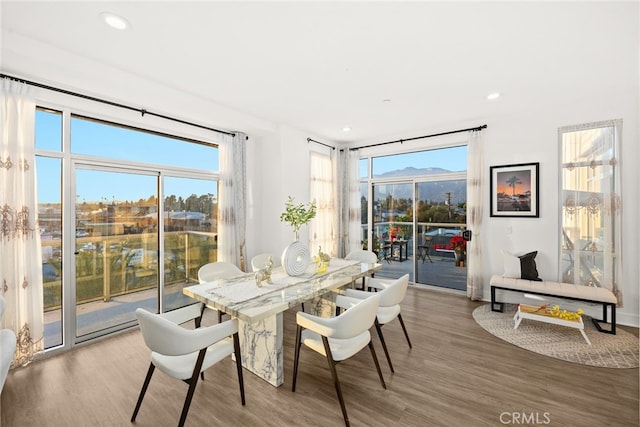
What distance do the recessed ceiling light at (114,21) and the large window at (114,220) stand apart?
1.39 metres

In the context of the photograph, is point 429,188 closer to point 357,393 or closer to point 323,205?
point 323,205

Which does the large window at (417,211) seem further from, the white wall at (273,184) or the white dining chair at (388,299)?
the white dining chair at (388,299)

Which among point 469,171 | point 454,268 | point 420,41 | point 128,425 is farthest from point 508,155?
point 128,425

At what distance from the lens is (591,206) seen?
3.87 m

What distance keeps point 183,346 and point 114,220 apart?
2510 millimetres

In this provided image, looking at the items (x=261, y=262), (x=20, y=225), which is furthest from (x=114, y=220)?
(x=261, y=262)

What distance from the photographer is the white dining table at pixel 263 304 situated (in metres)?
2.22

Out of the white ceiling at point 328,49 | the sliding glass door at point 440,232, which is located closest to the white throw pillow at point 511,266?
the sliding glass door at point 440,232

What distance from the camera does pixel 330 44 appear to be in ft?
8.29

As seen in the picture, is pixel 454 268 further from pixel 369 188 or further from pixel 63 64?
pixel 63 64

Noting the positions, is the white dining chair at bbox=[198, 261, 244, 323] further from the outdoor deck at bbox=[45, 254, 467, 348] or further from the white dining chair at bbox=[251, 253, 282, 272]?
the outdoor deck at bbox=[45, 254, 467, 348]

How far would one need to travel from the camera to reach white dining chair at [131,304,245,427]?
1.74 m

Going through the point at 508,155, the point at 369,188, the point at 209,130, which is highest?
the point at 209,130

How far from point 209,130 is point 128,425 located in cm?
362
